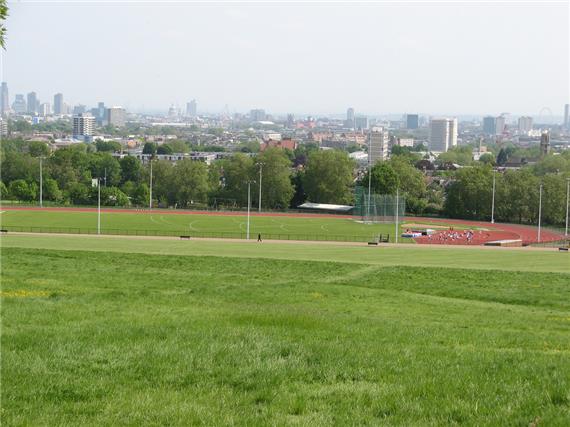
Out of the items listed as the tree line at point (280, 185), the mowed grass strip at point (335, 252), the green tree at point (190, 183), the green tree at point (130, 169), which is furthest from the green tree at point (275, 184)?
the mowed grass strip at point (335, 252)

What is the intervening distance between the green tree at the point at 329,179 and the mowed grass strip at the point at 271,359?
99737mm

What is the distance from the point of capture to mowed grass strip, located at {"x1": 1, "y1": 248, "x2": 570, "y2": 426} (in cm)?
1010

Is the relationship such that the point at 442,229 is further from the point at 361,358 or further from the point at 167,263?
the point at 361,358

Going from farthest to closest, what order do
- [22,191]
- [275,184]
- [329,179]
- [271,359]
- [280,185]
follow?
[329,179] → [275,184] → [280,185] → [22,191] → [271,359]

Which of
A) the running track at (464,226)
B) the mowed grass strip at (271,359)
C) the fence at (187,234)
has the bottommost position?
the running track at (464,226)

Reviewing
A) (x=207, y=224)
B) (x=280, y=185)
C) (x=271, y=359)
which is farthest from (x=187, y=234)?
(x=271, y=359)

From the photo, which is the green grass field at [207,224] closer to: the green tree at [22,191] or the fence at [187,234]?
the fence at [187,234]

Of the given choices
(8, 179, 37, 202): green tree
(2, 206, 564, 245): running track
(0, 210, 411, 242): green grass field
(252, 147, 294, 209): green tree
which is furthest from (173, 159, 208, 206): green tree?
(0, 210, 411, 242): green grass field

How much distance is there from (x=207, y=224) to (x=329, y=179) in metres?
41.1

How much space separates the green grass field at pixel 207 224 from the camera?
255ft

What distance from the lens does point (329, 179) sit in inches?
4985

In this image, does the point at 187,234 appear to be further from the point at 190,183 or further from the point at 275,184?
the point at 190,183

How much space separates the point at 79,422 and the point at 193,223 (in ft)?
264

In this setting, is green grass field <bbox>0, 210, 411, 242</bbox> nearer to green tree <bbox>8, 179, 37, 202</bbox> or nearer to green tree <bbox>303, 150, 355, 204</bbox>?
green tree <bbox>8, 179, 37, 202</bbox>
